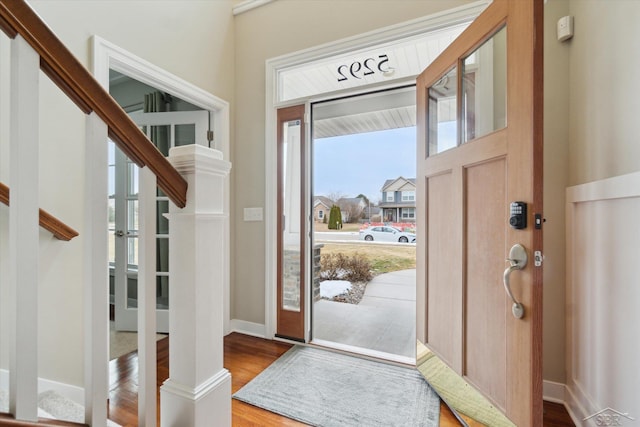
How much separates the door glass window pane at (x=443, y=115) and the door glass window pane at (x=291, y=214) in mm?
1055

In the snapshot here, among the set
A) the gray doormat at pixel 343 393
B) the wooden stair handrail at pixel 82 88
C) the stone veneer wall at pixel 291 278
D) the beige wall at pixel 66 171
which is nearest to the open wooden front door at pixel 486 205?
the gray doormat at pixel 343 393

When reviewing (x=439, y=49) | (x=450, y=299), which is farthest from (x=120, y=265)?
(x=439, y=49)

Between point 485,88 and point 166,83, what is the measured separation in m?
1.99

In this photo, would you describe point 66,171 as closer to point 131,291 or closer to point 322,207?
point 131,291

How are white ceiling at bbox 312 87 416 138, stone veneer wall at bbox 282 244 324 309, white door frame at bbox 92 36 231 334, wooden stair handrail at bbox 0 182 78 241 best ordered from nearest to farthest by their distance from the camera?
wooden stair handrail at bbox 0 182 78 241, white door frame at bbox 92 36 231 334, stone veneer wall at bbox 282 244 324 309, white ceiling at bbox 312 87 416 138

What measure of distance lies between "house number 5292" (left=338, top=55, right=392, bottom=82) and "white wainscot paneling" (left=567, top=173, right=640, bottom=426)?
4.78ft

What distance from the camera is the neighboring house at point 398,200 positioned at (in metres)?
4.12

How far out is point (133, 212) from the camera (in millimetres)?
2672

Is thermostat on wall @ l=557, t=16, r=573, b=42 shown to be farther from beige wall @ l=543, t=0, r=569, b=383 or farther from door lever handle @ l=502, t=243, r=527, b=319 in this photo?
door lever handle @ l=502, t=243, r=527, b=319

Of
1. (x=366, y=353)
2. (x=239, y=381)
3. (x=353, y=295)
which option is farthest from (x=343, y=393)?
(x=353, y=295)

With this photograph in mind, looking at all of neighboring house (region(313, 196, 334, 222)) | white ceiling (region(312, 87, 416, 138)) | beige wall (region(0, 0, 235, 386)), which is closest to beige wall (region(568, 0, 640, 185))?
white ceiling (region(312, 87, 416, 138))

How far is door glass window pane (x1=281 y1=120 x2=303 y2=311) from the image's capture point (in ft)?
8.00

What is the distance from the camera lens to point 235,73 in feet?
8.77

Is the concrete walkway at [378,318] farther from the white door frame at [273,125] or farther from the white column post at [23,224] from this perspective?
the white column post at [23,224]
